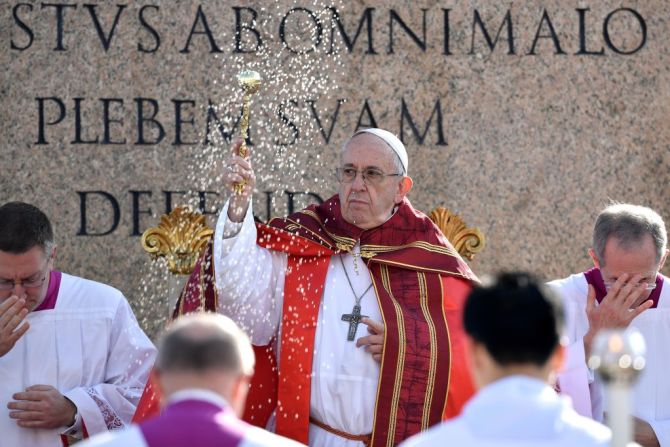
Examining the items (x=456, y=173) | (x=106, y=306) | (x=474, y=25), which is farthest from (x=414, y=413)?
(x=474, y=25)

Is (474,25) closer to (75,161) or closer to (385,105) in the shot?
(385,105)

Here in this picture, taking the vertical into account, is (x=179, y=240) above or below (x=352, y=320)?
above

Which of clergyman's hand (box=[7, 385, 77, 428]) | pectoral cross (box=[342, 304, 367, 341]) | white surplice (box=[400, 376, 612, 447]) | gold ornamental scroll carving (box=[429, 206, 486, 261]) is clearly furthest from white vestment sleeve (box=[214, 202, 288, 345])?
white surplice (box=[400, 376, 612, 447])

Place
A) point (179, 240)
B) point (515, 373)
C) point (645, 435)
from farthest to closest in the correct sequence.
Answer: point (179, 240) < point (645, 435) < point (515, 373)

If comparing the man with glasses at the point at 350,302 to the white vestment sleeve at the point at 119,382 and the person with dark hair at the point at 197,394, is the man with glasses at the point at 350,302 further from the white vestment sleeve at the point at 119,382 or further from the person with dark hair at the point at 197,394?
the person with dark hair at the point at 197,394

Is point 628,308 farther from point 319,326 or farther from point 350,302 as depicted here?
point 319,326

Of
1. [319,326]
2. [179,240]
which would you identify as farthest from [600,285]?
[179,240]

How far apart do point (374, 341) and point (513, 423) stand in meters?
2.73

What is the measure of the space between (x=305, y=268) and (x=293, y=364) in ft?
1.50

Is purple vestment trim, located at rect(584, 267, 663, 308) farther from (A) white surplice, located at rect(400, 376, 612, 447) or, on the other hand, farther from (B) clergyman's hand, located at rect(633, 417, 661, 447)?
(A) white surplice, located at rect(400, 376, 612, 447)

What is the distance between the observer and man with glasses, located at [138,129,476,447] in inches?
261

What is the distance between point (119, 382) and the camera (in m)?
7.04

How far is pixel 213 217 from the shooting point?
816cm

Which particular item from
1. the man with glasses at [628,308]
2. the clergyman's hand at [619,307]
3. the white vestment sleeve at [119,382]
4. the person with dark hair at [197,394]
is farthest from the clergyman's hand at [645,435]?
the person with dark hair at [197,394]
